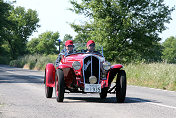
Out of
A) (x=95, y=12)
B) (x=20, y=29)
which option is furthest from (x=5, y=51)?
(x=95, y=12)

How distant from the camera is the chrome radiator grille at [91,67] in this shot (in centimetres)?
894

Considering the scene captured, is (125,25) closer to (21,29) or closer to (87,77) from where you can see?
(87,77)

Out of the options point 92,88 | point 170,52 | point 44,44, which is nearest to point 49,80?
point 92,88

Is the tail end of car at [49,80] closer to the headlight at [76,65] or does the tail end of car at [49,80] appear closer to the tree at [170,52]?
the headlight at [76,65]

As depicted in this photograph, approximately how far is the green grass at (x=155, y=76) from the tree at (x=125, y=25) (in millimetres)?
9201

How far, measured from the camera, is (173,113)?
22.7 ft

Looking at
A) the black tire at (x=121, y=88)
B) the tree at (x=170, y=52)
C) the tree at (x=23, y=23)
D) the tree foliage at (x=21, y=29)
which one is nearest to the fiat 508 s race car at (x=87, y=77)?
the black tire at (x=121, y=88)

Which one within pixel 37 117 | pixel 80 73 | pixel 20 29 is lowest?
pixel 37 117

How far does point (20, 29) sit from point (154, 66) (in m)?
71.7

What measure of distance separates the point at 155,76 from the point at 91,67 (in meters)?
8.39

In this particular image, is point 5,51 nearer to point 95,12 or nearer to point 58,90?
point 95,12

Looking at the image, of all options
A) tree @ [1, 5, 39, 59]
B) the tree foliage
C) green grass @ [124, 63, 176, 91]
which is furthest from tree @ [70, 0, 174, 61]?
tree @ [1, 5, 39, 59]

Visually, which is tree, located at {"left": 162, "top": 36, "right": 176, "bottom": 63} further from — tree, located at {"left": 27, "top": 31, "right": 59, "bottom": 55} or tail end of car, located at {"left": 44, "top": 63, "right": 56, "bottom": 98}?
tail end of car, located at {"left": 44, "top": 63, "right": 56, "bottom": 98}

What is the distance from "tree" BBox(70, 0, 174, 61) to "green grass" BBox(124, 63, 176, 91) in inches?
362
